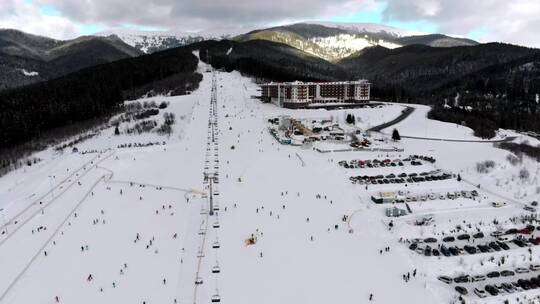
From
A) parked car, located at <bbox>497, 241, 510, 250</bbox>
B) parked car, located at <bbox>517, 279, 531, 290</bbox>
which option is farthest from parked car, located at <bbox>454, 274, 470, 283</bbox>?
parked car, located at <bbox>497, 241, 510, 250</bbox>

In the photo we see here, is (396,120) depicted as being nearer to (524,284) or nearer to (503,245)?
(503,245)

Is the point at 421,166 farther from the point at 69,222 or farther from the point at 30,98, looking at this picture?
the point at 30,98

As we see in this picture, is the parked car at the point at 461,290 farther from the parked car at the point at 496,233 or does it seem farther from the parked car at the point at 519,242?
the parked car at the point at 496,233

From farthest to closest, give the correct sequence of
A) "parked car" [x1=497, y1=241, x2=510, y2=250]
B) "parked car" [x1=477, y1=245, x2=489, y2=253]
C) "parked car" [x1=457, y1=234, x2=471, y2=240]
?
1. "parked car" [x1=457, y1=234, x2=471, y2=240]
2. "parked car" [x1=497, y1=241, x2=510, y2=250]
3. "parked car" [x1=477, y1=245, x2=489, y2=253]

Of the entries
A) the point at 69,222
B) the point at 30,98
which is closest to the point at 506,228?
the point at 69,222

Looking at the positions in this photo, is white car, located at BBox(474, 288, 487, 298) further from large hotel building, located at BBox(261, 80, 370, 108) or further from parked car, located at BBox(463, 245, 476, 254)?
large hotel building, located at BBox(261, 80, 370, 108)

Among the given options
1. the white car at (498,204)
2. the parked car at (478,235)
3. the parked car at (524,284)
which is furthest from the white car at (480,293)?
the white car at (498,204)

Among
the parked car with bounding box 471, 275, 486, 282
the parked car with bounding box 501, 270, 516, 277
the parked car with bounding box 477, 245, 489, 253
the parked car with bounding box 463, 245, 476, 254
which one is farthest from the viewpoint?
the parked car with bounding box 477, 245, 489, 253
